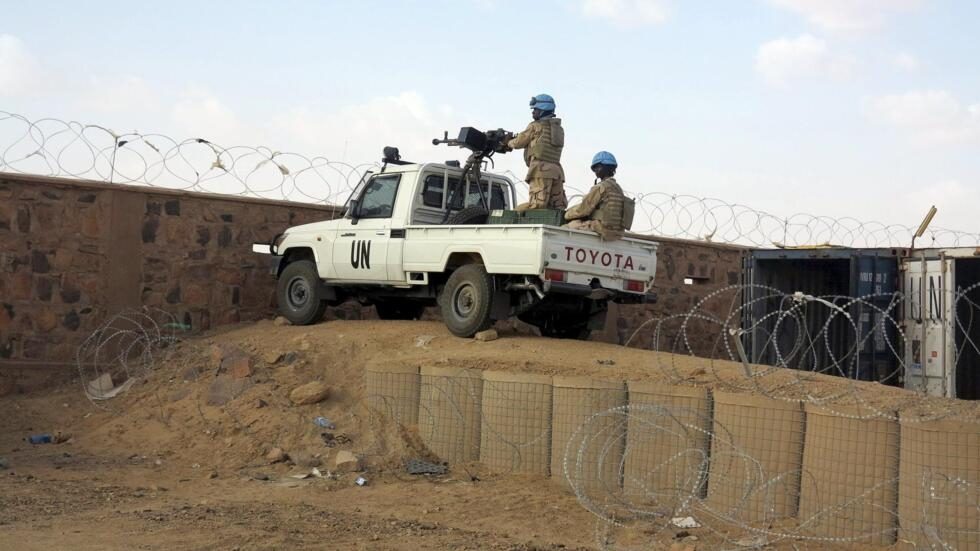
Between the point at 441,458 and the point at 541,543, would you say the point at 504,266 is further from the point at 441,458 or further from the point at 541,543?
the point at 541,543

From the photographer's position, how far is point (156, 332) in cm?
1277

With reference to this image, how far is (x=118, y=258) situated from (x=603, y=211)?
5.80 meters

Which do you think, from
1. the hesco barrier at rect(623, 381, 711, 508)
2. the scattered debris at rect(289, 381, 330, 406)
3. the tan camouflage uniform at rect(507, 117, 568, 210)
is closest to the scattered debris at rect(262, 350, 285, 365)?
the scattered debris at rect(289, 381, 330, 406)

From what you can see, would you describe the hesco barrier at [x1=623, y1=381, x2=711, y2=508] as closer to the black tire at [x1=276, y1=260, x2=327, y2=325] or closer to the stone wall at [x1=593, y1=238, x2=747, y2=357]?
the black tire at [x1=276, y1=260, x2=327, y2=325]

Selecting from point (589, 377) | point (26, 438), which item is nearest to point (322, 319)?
point (26, 438)

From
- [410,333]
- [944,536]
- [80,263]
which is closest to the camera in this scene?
[944,536]

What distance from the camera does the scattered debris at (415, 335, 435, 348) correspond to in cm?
1109

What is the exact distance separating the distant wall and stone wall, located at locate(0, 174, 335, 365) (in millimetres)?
12

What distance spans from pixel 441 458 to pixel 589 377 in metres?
1.51

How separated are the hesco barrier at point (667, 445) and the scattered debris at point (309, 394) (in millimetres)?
3273

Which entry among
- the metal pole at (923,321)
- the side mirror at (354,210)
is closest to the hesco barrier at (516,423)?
the side mirror at (354,210)

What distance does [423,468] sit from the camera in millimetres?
8898

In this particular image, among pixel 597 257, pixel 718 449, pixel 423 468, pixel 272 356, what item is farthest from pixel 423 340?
pixel 718 449

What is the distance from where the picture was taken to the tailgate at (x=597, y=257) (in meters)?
10.5
